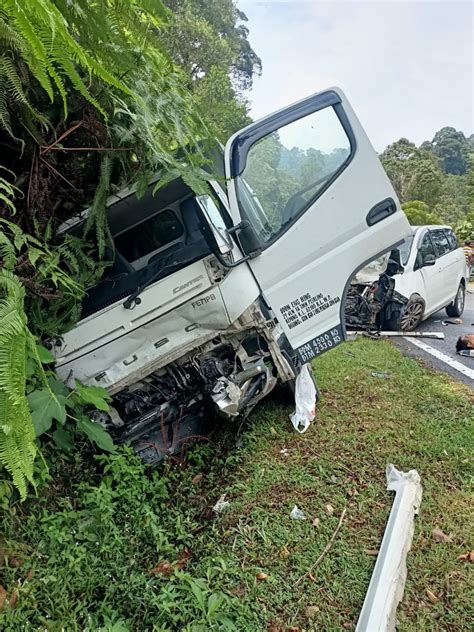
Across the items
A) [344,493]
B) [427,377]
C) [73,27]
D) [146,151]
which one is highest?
[73,27]

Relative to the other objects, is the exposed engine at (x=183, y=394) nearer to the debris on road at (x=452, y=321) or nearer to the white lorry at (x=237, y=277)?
the white lorry at (x=237, y=277)

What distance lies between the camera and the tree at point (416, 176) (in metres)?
24.2

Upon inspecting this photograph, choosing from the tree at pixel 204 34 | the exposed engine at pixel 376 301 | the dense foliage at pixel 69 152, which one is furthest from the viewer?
the tree at pixel 204 34

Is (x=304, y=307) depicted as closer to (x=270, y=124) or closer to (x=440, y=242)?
(x=270, y=124)

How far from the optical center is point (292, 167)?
11.4 feet

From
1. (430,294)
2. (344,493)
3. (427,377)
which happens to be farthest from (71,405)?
(430,294)

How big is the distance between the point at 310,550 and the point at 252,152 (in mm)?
2556

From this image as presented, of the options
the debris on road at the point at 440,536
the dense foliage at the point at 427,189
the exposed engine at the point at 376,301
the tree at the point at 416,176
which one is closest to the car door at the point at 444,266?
the exposed engine at the point at 376,301

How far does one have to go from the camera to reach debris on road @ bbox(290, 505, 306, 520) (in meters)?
2.66

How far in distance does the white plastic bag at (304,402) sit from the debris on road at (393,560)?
0.96m

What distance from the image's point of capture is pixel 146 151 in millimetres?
2678

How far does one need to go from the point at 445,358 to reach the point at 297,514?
12.8ft

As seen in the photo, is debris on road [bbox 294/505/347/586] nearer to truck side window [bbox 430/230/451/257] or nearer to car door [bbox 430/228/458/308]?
car door [bbox 430/228/458/308]

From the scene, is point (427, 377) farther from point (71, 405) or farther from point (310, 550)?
point (71, 405)
